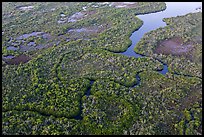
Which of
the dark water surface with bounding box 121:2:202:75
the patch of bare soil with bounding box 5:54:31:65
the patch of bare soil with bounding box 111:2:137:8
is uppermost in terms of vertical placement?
the patch of bare soil with bounding box 5:54:31:65

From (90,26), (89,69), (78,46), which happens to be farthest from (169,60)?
(90,26)

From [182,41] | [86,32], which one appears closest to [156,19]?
[182,41]

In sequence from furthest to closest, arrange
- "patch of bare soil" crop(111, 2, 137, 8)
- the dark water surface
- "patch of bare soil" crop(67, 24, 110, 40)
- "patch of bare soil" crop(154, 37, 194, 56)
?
"patch of bare soil" crop(111, 2, 137, 8) < "patch of bare soil" crop(67, 24, 110, 40) < the dark water surface < "patch of bare soil" crop(154, 37, 194, 56)

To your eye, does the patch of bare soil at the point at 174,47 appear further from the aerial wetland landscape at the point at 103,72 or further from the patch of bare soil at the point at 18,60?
the patch of bare soil at the point at 18,60

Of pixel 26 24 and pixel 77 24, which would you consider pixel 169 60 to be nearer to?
pixel 77 24

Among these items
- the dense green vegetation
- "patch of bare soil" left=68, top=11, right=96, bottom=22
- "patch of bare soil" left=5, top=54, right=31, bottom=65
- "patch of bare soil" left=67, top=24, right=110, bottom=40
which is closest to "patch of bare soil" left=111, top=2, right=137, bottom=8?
"patch of bare soil" left=68, top=11, right=96, bottom=22

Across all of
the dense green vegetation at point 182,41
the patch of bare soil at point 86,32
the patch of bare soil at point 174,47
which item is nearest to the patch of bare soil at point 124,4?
the dense green vegetation at point 182,41

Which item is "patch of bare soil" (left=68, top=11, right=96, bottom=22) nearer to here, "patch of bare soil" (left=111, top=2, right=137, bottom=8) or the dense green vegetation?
"patch of bare soil" (left=111, top=2, right=137, bottom=8)
